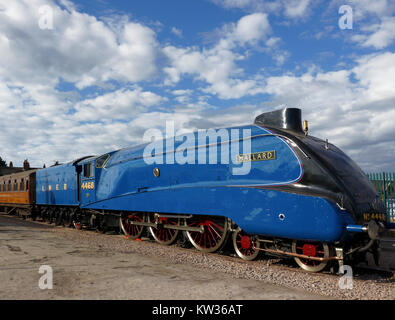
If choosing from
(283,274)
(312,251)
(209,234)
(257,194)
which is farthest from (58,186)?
(312,251)

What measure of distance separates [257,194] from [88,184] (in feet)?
29.4

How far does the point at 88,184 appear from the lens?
45.1 feet

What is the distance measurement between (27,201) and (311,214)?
19.9 m

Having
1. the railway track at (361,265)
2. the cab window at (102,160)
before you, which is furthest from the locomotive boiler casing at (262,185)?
the cab window at (102,160)

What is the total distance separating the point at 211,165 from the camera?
27.1 ft

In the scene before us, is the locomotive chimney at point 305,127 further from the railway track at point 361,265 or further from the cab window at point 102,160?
the cab window at point 102,160

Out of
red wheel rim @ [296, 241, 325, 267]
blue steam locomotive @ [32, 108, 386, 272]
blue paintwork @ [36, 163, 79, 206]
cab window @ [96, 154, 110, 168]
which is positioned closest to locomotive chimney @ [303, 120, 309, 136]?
blue steam locomotive @ [32, 108, 386, 272]

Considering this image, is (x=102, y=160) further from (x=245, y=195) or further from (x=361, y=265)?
(x=361, y=265)

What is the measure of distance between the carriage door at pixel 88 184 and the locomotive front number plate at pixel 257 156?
768cm

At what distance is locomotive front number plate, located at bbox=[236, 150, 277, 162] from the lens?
23.0ft

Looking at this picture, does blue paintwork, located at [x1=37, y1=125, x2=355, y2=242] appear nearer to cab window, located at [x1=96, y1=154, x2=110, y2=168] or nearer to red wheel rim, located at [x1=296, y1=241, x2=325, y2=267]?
red wheel rim, located at [x1=296, y1=241, x2=325, y2=267]

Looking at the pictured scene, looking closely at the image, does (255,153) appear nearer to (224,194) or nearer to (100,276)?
(224,194)

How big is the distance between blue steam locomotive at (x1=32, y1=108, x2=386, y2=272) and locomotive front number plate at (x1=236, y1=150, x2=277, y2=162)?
0.02 meters
